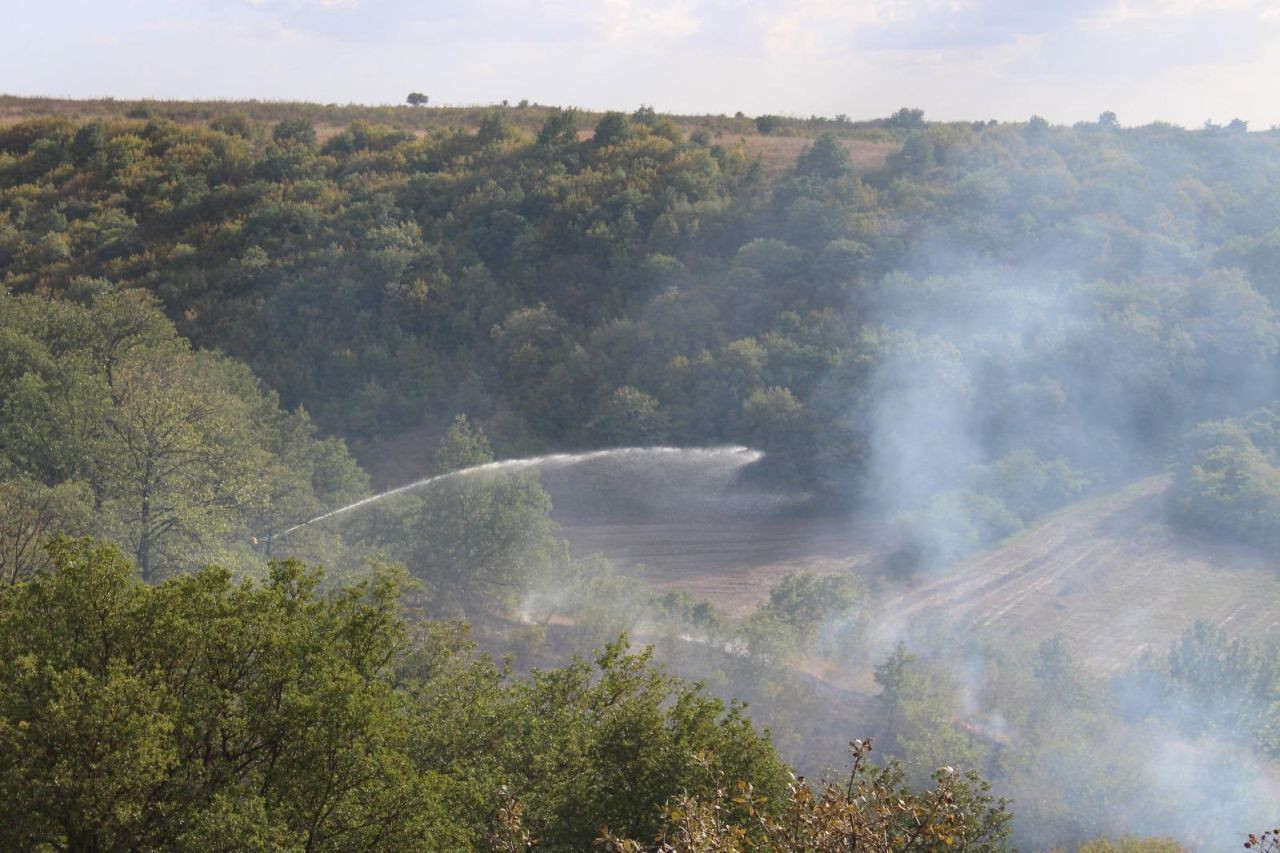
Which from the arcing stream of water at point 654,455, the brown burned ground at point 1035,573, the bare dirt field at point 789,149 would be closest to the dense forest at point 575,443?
the arcing stream of water at point 654,455

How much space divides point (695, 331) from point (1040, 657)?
1983 cm

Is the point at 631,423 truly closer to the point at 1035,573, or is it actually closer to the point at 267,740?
the point at 1035,573

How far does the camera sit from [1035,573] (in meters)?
29.8

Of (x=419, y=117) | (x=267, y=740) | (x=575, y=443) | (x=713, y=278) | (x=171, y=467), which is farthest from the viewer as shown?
(x=419, y=117)

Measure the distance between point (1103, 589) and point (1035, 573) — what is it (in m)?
1.72

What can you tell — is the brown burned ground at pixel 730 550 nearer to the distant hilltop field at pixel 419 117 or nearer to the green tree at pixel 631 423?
the green tree at pixel 631 423

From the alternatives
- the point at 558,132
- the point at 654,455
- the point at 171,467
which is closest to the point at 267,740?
the point at 171,467

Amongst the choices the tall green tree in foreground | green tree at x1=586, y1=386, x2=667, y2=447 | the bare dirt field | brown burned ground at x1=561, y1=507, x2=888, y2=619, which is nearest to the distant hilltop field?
the bare dirt field

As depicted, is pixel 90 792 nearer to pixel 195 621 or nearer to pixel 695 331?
pixel 195 621

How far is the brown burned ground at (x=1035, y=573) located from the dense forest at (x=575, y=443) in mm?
913

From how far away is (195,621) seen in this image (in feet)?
35.6

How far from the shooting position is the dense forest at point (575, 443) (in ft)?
34.1

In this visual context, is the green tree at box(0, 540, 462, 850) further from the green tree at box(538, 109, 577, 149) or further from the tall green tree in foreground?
the green tree at box(538, 109, 577, 149)

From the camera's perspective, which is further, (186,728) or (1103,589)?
(1103,589)
